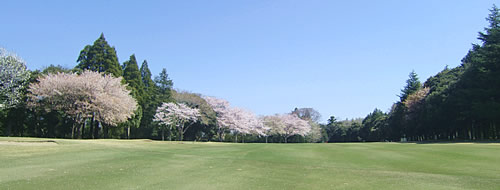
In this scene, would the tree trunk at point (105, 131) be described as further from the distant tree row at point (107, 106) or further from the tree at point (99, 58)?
the tree at point (99, 58)

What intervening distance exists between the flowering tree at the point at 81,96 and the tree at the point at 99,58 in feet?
31.3

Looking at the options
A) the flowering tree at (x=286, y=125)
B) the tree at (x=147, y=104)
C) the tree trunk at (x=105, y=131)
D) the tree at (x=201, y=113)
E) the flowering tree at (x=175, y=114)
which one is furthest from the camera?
the flowering tree at (x=286, y=125)

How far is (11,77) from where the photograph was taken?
4006 cm

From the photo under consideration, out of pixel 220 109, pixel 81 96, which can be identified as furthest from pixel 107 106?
pixel 220 109

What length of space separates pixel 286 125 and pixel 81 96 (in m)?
60.2

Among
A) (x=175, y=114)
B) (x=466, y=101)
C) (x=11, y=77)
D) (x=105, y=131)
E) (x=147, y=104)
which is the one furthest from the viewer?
(x=147, y=104)

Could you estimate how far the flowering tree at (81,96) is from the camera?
129ft

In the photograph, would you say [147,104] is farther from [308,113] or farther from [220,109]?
[308,113]

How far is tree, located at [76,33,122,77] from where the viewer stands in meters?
52.0

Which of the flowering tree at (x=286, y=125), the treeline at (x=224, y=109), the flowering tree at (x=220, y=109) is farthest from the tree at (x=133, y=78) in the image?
the flowering tree at (x=286, y=125)

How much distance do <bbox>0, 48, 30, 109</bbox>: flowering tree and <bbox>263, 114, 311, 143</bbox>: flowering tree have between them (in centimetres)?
5880

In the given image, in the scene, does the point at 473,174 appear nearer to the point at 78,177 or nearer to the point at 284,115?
the point at 78,177

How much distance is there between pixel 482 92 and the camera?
40.9 metres

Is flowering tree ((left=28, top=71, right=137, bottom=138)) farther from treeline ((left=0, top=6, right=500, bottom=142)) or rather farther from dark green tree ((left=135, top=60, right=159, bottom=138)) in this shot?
dark green tree ((left=135, top=60, right=159, bottom=138))
